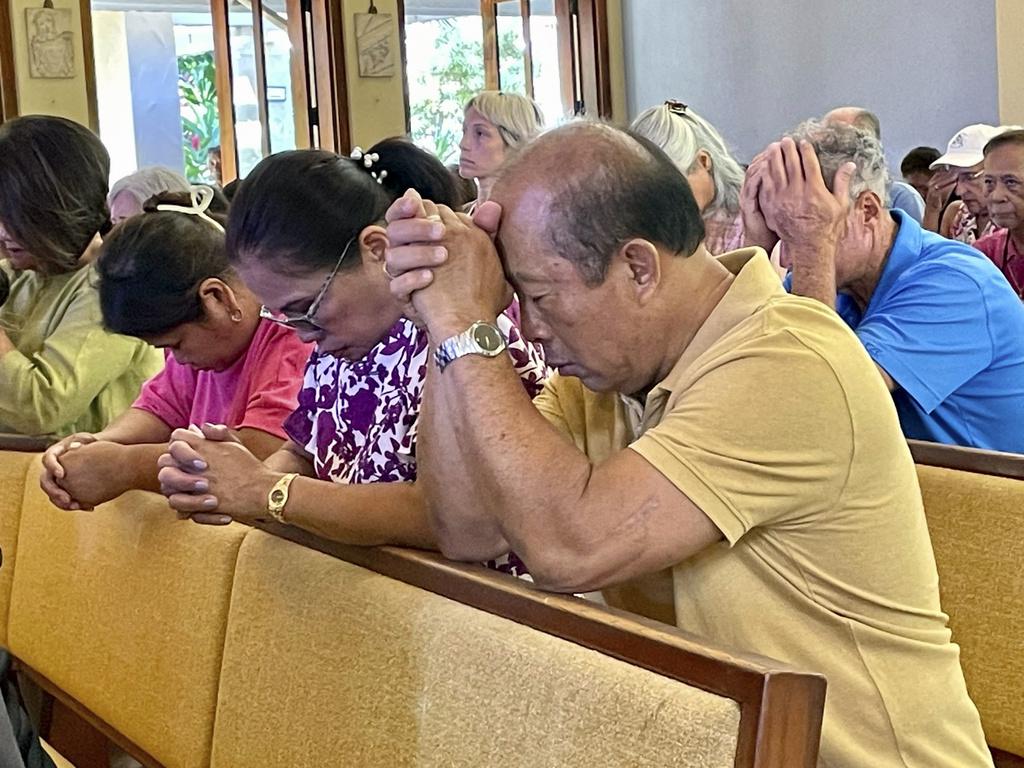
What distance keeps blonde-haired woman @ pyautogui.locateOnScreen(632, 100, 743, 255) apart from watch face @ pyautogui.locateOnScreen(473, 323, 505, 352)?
188cm

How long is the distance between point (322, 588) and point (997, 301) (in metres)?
1.34

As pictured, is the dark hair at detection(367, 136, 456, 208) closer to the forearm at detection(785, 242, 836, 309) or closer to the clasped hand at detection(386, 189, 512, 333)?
the clasped hand at detection(386, 189, 512, 333)

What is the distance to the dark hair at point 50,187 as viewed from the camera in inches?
111

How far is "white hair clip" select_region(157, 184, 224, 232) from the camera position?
92.4 inches

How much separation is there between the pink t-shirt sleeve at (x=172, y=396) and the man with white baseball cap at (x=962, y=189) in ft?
12.9

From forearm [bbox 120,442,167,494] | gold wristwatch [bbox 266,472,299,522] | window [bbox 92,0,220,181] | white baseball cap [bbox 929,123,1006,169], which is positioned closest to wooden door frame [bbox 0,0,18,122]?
white baseball cap [bbox 929,123,1006,169]

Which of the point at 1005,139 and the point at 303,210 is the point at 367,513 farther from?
the point at 1005,139

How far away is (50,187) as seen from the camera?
283 centimetres

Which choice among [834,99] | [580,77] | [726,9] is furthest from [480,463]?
[580,77]

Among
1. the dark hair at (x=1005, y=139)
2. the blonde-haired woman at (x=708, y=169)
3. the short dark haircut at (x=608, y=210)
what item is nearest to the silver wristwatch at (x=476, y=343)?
the short dark haircut at (x=608, y=210)

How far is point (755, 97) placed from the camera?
8391 millimetres

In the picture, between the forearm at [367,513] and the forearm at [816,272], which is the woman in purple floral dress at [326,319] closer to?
the forearm at [367,513]

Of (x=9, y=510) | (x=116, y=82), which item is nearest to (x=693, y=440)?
(x=9, y=510)

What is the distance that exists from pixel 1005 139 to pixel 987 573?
3085 millimetres
